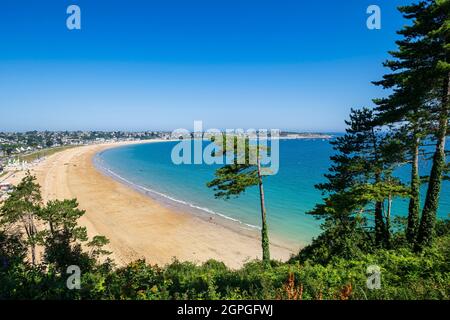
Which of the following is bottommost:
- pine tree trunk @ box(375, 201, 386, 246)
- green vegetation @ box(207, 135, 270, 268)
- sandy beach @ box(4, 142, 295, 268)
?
sandy beach @ box(4, 142, 295, 268)

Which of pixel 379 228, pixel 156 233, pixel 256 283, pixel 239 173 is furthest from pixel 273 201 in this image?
pixel 256 283

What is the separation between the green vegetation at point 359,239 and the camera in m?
5.68

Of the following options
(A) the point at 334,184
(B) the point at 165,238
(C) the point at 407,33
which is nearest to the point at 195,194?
(B) the point at 165,238

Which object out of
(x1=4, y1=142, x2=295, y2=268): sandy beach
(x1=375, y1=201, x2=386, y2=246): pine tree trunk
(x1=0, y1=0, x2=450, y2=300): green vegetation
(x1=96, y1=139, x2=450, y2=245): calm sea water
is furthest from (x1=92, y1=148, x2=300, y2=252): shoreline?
(x1=0, y1=0, x2=450, y2=300): green vegetation

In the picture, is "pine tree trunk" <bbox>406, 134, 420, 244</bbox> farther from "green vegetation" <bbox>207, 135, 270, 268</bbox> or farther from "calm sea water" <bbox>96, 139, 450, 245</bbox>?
"calm sea water" <bbox>96, 139, 450, 245</bbox>

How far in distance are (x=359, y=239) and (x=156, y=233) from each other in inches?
910

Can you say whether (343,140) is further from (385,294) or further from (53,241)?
(53,241)

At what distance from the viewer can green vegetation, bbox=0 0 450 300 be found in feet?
18.6

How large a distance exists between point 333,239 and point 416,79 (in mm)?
8363

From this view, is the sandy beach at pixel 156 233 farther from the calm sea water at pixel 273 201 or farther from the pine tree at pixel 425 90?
the pine tree at pixel 425 90

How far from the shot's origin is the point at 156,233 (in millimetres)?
29375

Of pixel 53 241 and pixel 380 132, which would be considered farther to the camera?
pixel 53 241

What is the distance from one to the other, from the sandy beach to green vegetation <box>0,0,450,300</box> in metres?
6.25
